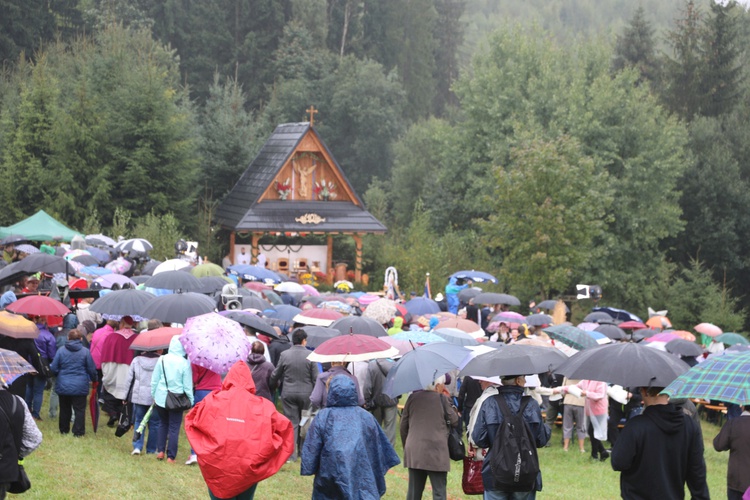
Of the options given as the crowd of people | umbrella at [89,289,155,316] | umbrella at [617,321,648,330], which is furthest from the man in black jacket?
umbrella at [617,321,648,330]

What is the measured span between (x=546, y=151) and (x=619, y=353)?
27.1 m

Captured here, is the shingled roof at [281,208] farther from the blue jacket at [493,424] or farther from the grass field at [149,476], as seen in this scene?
the blue jacket at [493,424]

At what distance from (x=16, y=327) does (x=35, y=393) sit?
1952mm

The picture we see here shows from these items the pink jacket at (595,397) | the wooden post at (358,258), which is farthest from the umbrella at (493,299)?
the wooden post at (358,258)

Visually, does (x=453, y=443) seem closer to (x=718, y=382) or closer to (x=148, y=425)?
(x=718, y=382)

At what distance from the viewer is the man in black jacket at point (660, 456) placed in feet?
24.3

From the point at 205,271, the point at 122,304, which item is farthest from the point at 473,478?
the point at 205,271

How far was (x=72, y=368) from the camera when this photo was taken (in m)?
12.8

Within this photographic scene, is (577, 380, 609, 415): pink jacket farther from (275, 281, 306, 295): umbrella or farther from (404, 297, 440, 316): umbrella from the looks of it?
(275, 281, 306, 295): umbrella

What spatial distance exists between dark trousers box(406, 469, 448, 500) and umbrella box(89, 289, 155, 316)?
16.4ft

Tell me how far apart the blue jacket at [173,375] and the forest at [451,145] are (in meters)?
19.1

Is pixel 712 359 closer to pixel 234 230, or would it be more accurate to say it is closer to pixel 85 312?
pixel 85 312

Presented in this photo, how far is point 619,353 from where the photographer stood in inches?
324

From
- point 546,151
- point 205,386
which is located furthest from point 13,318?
point 546,151
